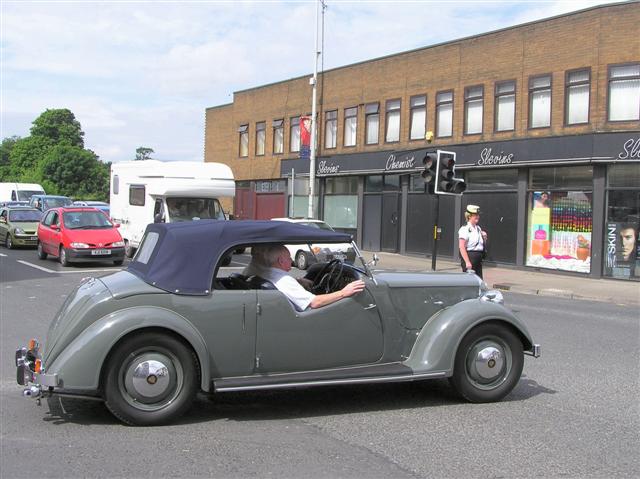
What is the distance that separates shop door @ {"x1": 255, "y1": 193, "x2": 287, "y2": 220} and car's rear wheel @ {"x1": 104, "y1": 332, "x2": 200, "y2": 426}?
1055 inches

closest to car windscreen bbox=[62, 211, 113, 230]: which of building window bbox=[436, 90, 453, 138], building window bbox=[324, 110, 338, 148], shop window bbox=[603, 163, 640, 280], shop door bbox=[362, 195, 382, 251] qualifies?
shop door bbox=[362, 195, 382, 251]

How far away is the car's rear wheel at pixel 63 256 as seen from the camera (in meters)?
16.8

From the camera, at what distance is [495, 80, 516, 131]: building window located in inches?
820

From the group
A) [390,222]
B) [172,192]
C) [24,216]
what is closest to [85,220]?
[172,192]

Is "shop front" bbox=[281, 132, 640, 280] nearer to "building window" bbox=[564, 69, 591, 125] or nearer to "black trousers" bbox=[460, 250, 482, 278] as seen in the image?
"building window" bbox=[564, 69, 591, 125]

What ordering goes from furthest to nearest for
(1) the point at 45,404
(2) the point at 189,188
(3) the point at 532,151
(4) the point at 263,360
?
(3) the point at 532,151
(2) the point at 189,188
(1) the point at 45,404
(4) the point at 263,360

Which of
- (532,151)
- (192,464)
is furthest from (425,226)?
(192,464)

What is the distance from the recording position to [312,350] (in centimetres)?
502

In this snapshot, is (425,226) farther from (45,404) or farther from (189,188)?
(45,404)

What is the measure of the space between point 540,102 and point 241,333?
17754mm

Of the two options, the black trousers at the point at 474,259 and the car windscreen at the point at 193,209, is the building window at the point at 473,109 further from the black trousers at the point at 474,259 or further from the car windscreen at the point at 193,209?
the black trousers at the point at 474,259

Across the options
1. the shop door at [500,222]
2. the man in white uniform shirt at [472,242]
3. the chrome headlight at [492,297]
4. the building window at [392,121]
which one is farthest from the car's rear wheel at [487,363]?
the building window at [392,121]

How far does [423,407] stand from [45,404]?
319cm

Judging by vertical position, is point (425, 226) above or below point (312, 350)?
above
